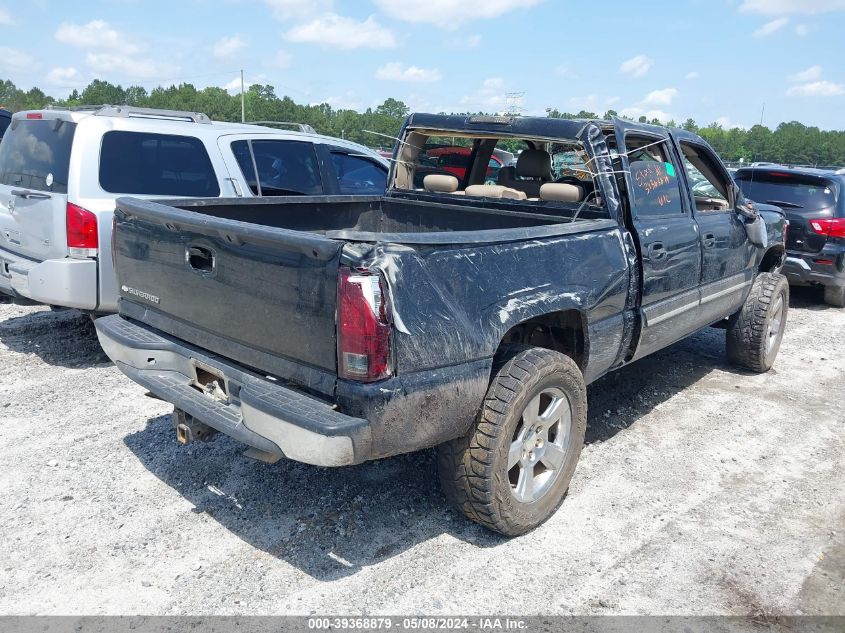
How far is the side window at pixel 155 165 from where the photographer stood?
17.6 ft

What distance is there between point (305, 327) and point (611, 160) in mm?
2235

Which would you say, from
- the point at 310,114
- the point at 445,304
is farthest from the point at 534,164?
the point at 310,114

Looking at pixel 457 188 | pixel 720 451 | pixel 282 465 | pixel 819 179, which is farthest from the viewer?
pixel 819 179

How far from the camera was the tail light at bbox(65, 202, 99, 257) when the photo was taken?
5.12 metres

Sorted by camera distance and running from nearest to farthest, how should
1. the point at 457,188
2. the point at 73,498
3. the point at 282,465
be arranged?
the point at 73,498 → the point at 282,465 → the point at 457,188

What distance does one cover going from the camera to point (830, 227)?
8422 mm

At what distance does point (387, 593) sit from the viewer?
2906 millimetres

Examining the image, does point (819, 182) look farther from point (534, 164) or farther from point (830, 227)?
point (534, 164)

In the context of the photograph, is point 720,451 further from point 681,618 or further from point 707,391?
point 681,618

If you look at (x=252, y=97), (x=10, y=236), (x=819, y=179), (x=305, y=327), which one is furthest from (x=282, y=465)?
(x=252, y=97)

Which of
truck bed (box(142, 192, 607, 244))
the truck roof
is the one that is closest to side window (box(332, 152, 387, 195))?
truck bed (box(142, 192, 607, 244))

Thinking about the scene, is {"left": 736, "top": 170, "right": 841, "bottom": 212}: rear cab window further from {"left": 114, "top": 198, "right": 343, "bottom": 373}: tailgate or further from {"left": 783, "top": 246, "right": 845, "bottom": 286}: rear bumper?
{"left": 114, "top": 198, "right": 343, "bottom": 373}: tailgate

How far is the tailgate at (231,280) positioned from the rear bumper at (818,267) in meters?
7.77

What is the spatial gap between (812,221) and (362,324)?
7841 millimetres
